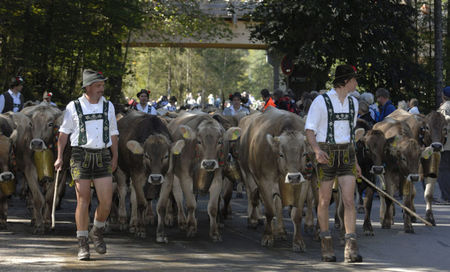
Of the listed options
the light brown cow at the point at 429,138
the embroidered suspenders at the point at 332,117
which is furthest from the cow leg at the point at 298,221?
the light brown cow at the point at 429,138

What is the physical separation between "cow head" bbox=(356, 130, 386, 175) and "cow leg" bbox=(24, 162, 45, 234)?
5168 millimetres

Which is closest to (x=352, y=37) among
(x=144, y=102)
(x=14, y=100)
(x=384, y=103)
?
(x=144, y=102)

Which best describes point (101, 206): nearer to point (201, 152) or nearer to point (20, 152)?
point (201, 152)

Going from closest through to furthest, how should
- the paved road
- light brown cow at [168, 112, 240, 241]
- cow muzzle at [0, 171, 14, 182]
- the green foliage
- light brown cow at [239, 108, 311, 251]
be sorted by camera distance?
the paved road → light brown cow at [239, 108, 311, 251] → light brown cow at [168, 112, 240, 241] → cow muzzle at [0, 171, 14, 182] → the green foliage

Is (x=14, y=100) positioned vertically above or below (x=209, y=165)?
above

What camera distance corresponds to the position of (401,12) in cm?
3008

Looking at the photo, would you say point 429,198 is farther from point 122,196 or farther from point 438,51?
point 438,51

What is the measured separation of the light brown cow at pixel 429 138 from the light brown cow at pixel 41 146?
19.9 feet

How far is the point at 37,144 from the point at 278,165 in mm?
3980

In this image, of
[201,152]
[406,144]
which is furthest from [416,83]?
[201,152]

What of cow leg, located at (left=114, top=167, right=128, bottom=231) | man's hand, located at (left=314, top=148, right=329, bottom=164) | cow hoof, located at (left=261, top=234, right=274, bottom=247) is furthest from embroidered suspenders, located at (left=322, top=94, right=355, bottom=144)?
cow leg, located at (left=114, top=167, right=128, bottom=231)

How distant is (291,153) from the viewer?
11633mm

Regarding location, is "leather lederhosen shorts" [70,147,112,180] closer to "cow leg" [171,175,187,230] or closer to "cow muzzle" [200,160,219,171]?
"cow muzzle" [200,160,219,171]

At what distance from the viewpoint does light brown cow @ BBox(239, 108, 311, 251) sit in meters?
11.7
